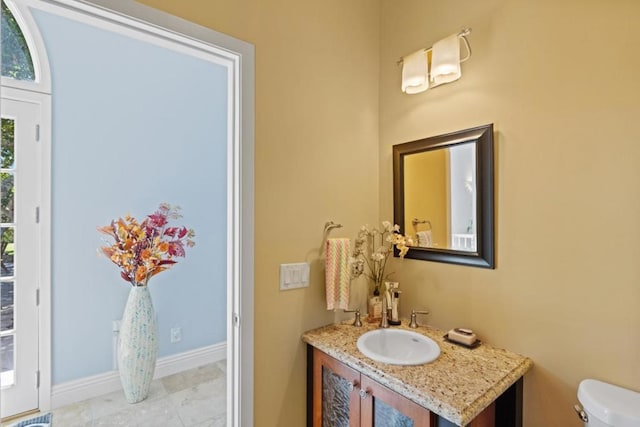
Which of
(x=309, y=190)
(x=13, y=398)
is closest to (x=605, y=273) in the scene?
(x=309, y=190)

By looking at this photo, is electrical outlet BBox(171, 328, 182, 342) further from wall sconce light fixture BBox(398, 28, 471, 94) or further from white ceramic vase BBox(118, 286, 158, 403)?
wall sconce light fixture BBox(398, 28, 471, 94)

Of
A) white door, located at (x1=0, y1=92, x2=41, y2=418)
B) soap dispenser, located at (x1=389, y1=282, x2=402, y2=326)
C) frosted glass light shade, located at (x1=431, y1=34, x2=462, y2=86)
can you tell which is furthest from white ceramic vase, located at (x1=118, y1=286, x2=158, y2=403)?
frosted glass light shade, located at (x1=431, y1=34, x2=462, y2=86)

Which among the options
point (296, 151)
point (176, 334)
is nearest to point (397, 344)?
point (296, 151)

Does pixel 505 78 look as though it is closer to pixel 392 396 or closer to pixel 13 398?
pixel 392 396

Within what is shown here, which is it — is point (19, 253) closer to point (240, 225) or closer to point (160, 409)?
point (160, 409)

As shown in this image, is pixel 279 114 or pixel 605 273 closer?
pixel 605 273

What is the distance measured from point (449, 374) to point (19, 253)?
2581 millimetres

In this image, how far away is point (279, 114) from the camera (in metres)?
1.46

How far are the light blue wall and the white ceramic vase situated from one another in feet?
0.92

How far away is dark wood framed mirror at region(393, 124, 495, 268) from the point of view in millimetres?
1364

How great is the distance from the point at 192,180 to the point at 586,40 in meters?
2.64

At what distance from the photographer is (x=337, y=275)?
153 centimetres

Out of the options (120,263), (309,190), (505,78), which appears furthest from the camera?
(120,263)

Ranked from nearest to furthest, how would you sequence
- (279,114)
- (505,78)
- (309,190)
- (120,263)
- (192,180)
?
(505,78) < (279,114) < (309,190) < (120,263) < (192,180)
